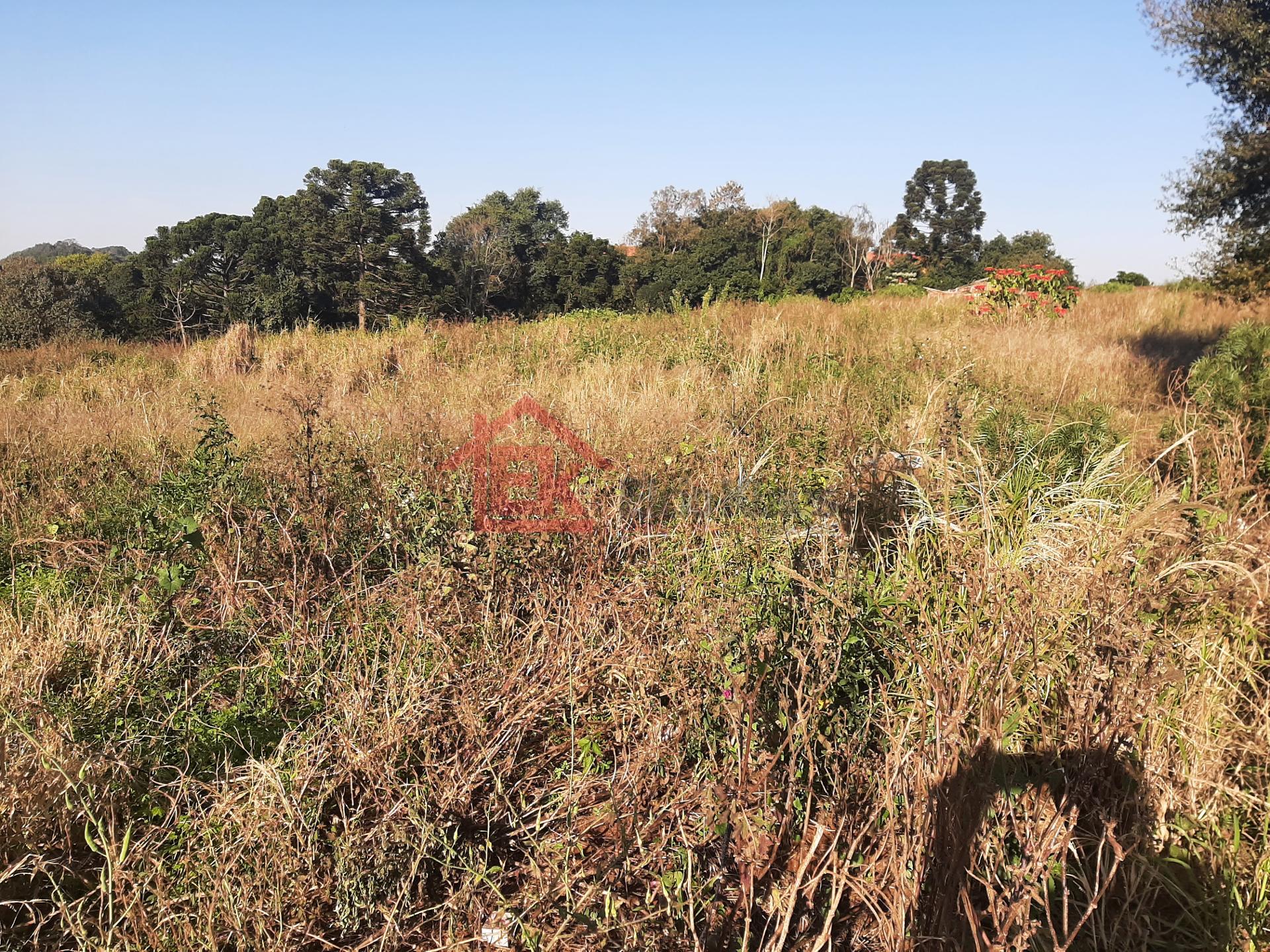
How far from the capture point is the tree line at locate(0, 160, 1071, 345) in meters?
22.3

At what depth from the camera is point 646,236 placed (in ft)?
202

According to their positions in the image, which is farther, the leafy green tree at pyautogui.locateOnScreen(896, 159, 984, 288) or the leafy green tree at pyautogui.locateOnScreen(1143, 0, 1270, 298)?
the leafy green tree at pyautogui.locateOnScreen(896, 159, 984, 288)

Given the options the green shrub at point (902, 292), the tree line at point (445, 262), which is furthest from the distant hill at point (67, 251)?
the green shrub at point (902, 292)

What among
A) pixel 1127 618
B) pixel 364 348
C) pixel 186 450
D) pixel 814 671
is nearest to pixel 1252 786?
pixel 1127 618

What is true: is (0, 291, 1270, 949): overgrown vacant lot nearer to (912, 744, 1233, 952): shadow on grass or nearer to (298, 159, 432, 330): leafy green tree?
(912, 744, 1233, 952): shadow on grass

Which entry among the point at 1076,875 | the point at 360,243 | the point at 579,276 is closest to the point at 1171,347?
the point at 1076,875

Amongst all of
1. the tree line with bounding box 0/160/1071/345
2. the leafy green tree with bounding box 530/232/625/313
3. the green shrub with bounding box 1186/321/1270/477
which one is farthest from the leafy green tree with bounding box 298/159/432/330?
the green shrub with bounding box 1186/321/1270/477

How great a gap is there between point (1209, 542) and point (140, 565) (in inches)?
162

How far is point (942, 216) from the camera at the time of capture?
54594mm

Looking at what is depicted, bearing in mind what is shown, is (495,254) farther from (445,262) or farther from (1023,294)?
(1023,294)

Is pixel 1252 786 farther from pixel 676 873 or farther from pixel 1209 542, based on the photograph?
pixel 676 873
